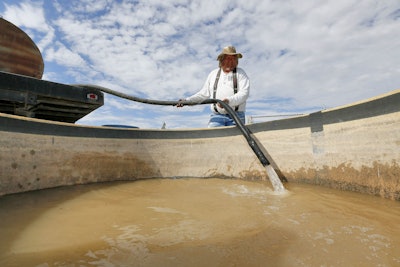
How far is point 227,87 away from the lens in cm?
406

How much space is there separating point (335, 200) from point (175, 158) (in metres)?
2.43

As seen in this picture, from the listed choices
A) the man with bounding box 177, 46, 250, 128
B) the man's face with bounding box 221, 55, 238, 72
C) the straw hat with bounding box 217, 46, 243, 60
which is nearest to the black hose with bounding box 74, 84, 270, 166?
the man with bounding box 177, 46, 250, 128

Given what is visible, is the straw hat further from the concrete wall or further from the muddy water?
the muddy water

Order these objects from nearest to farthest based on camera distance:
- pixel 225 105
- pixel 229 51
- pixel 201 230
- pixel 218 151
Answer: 1. pixel 201 230
2. pixel 225 105
3. pixel 218 151
4. pixel 229 51

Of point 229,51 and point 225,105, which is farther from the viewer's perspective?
point 229,51

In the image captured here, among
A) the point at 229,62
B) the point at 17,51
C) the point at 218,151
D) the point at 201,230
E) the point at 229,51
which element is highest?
the point at 229,51

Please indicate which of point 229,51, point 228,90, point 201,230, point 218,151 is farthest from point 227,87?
point 201,230

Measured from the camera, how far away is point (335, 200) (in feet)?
6.69

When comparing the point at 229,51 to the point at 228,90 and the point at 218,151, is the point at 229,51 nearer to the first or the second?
the point at 228,90

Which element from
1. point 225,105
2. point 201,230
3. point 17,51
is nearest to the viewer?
point 201,230

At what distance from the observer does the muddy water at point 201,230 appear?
3.52ft

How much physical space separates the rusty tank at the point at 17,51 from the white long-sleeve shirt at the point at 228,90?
233 centimetres

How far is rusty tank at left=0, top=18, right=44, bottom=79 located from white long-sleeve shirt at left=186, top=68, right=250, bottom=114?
233 centimetres

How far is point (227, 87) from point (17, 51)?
3044mm
